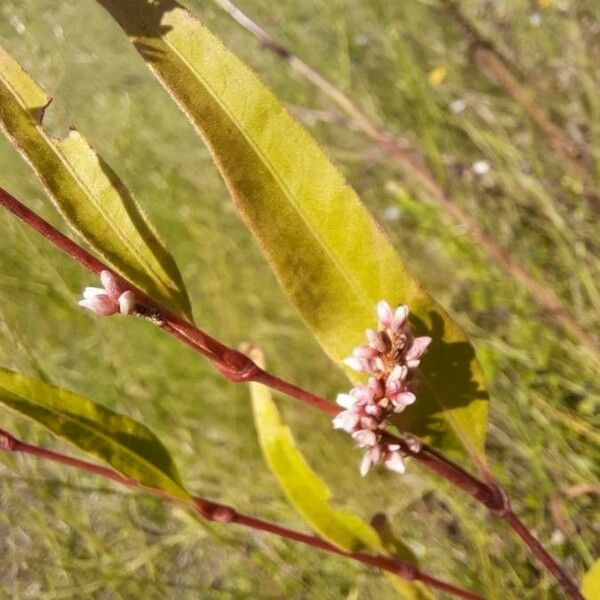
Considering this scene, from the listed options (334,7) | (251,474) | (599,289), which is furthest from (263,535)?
(334,7)

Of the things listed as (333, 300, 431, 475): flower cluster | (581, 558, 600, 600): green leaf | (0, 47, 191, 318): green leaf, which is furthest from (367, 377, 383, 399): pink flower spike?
(581, 558, 600, 600): green leaf

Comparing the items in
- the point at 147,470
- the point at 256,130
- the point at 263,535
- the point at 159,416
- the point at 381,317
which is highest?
the point at 256,130

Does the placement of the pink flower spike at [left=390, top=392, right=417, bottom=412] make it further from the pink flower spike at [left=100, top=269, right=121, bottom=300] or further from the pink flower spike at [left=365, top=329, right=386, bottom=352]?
the pink flower spike at [left=100, top=269, right=121, bottom=300]

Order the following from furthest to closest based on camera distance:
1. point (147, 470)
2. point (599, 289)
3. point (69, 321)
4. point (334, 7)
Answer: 1. point (334, 7)
2. point (69, 321)
3. point (599, 289)
4. point (147, 470)

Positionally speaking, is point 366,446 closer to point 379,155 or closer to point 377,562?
point 377,562

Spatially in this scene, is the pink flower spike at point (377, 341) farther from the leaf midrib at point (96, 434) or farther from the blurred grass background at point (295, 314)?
the blurred grass background at point (295, 314)

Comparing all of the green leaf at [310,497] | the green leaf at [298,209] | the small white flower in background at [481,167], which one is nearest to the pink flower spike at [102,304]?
the green leaf at [298,209]

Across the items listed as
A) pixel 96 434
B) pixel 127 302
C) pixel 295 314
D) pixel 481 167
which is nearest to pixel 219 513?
pixel 96 434

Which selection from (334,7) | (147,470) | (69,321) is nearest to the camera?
(147,470)
